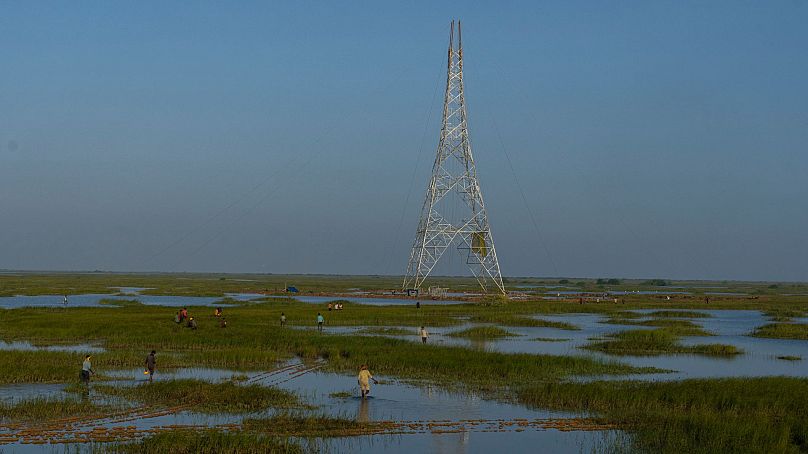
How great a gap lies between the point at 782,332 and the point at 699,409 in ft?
112

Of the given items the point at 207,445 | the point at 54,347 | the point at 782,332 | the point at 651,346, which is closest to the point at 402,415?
the point at 207,445

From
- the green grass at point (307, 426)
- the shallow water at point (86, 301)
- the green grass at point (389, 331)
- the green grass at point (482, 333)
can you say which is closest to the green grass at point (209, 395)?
the green grass at point (307, 426)

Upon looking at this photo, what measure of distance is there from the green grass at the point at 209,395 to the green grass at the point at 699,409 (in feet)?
27.0

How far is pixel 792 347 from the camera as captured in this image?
45.4m

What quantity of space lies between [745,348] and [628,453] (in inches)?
1157

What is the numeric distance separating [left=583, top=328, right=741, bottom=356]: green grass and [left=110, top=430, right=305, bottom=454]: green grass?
2594cm

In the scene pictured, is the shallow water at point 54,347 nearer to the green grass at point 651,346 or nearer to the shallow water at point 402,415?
the shallow water at point 402,415

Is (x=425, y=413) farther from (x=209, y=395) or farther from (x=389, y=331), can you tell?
(x=389, y=331)

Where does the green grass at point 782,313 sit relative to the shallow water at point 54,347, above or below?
above

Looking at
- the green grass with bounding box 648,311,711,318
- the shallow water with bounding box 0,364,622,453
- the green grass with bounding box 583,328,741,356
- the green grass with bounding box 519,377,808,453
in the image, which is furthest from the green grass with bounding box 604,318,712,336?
the shallow water with bounding box 0,364,622,453

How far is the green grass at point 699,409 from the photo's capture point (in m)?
19.0

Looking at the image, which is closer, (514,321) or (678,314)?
(514,321)

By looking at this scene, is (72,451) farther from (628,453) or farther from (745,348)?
(745,348)

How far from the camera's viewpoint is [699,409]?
2355 cm
